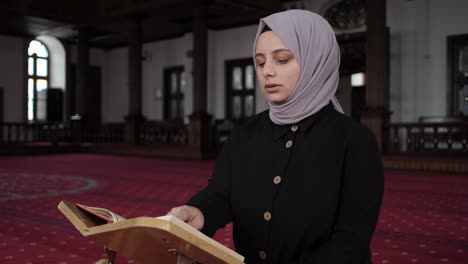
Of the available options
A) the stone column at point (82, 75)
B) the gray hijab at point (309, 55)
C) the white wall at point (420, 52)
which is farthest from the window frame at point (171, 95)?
the gray hijab at point (309, 55)

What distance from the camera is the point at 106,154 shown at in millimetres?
12227

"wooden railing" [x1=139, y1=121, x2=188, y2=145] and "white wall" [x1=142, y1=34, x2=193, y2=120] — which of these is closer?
"wooden railing" [x1=139, y1=121, x2=188, y2=145]

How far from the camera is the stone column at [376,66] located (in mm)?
8289

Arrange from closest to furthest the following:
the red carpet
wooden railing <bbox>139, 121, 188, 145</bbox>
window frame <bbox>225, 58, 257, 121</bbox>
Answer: the red carpet
wooden railing <bbox>139, 121, 188, 145</bbox>
window frame <bbox>225, 58, 257, 121</bbox>

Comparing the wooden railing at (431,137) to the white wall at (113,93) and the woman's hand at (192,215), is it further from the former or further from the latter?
the white wall at (113,93)

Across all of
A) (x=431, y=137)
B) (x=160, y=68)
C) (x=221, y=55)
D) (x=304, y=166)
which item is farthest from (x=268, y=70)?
(x=160, y=68)

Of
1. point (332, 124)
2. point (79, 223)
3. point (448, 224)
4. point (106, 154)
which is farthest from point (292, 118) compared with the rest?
point (106, 154)

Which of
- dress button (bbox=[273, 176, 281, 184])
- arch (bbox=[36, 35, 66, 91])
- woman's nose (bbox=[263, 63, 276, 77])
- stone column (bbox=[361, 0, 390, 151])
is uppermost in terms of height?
arch (bbox=[36, 35, 66, 91])

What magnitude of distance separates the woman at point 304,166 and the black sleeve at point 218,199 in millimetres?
41

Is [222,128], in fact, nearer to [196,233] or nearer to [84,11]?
[84,11]

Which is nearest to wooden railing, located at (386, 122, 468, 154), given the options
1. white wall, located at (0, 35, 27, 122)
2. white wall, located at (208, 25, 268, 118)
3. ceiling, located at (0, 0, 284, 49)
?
ceiling, located at (0, 0, 284, 49)

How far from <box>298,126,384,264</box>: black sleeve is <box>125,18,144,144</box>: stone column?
438 inches

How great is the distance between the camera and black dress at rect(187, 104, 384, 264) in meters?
1.13

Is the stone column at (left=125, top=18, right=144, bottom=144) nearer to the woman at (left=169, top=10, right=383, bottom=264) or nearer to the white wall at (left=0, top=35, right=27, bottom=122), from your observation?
the white wall at (left=0, top=35, right=27, bottom=122)
